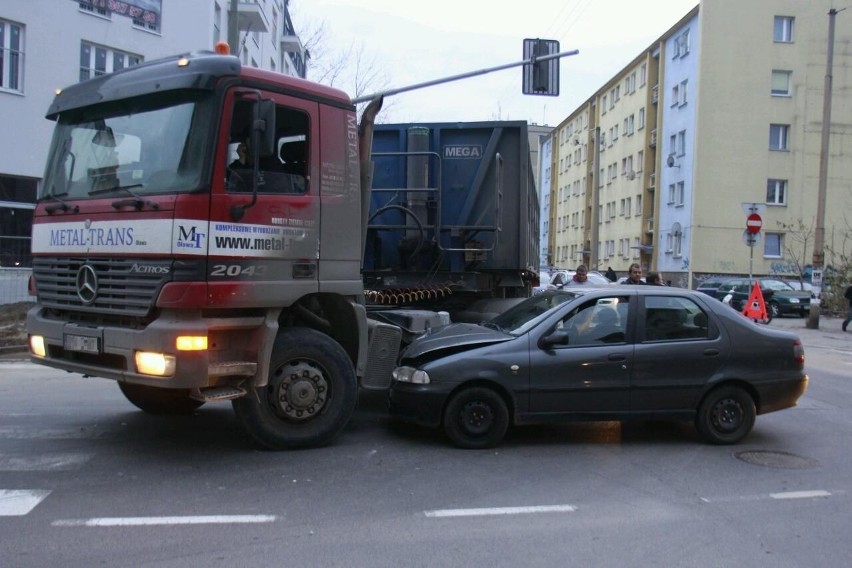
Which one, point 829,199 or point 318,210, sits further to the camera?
point 829,199

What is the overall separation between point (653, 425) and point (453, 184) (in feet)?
12.4

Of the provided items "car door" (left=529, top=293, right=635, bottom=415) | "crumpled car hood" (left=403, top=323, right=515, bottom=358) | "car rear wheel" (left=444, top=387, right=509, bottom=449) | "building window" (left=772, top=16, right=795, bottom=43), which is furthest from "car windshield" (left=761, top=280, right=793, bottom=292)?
"car rear wheel" (left=444, top=387, right=509, bottom=449)

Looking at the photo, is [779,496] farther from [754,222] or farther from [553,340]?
[754,222]

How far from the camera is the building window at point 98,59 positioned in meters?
19.1

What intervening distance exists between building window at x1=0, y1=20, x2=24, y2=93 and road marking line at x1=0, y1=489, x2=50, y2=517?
15910 millimetres

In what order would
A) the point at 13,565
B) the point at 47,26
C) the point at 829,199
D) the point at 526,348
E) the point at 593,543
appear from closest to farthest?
the point at 13,565
the point at 593,543
the point at 526,348
the point at 47,26
the point at 829,199

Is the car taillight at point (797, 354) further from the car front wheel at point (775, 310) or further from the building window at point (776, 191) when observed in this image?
the building window at point (776, 191)

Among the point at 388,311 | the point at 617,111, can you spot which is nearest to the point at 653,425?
the point at 388,311

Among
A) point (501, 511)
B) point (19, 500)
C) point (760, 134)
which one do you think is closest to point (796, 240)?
point (760, 134)

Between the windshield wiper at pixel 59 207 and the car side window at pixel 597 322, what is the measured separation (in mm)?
4193

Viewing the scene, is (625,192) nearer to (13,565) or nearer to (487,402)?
(487,402)

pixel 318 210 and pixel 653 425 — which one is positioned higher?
pixel 318 210

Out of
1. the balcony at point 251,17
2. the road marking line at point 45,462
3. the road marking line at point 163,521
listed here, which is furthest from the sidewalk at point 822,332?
the balcony at point 251,17

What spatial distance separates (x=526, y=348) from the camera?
20.4 feet
